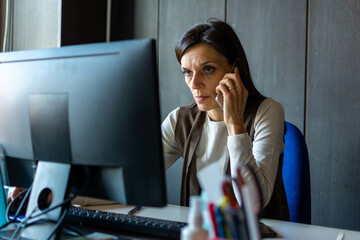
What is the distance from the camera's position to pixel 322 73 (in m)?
2.08

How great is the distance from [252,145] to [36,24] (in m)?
1.89

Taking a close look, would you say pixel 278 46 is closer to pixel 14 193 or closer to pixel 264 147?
pixel 264 147

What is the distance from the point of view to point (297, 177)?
1389mm

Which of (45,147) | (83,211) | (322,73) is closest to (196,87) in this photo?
(83,211)

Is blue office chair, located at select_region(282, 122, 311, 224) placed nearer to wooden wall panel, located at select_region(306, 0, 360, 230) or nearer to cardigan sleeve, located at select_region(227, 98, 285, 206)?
cardigan sleeve, located at select_region(227, 98, 285, 206)

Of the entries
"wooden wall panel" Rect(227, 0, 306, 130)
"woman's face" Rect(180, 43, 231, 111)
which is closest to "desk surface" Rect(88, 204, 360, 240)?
"woman's face" Rect(180, 43, 231, 111)

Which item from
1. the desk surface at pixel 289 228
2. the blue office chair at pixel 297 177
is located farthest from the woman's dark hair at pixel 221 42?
the desk surface at pixel 289 228

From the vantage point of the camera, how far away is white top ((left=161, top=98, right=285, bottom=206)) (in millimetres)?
1267

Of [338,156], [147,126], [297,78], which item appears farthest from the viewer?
[297,78]

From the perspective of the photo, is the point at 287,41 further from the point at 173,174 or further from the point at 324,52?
the point at 173,174

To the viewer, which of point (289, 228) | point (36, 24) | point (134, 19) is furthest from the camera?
point (134, 19)

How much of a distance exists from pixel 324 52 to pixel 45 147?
169 centimetres

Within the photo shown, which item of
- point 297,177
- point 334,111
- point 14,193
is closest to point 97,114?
point 14,193

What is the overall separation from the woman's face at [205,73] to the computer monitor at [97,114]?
757 mm
